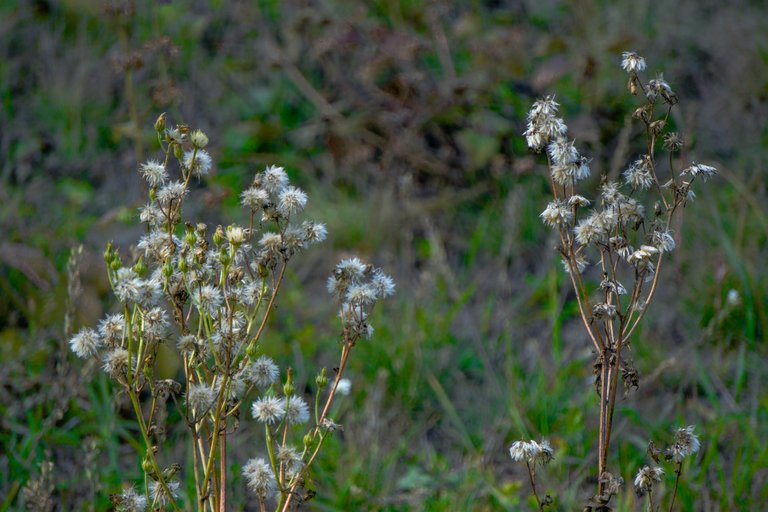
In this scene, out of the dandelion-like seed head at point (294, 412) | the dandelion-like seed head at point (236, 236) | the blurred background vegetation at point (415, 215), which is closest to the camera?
the dandelion-like seed head at point (236, 236)

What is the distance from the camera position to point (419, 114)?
170 inches

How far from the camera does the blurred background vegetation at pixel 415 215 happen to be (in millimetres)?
2705

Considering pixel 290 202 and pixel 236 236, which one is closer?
pixel 236 236

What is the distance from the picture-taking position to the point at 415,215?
4.06m

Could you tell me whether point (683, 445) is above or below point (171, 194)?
below

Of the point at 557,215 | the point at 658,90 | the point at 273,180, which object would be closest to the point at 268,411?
the point at 273,180

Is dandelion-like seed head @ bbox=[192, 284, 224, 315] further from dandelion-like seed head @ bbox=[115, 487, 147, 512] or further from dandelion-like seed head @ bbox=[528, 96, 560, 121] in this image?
dandelion-like seed head @ bbox=[528, 96, 560, 121]

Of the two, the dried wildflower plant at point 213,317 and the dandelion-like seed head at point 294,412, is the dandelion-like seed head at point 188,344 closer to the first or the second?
the dried wildflower plant at point 213,317

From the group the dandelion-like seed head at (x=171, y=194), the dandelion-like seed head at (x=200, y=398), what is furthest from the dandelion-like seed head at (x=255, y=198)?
the dandelion-like seed head at (x=200, y=398)

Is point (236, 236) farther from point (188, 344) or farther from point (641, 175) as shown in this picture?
point (641, 175)

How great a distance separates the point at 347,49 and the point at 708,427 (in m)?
2.72

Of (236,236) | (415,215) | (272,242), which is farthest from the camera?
(415,215)

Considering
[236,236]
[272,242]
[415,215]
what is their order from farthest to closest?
[415,215] → [272,242] → [236,236]

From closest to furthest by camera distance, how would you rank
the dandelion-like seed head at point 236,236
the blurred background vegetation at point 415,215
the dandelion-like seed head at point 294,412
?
the dandelion-like seed head at point 236,236 < the dandelion-like seed head at point 294,412 < the blurred background vegetation at point 415,215
